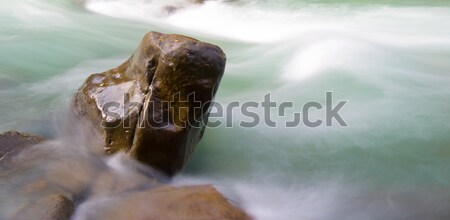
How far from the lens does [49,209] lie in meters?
3.57

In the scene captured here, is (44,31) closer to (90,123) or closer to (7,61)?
(7,61)

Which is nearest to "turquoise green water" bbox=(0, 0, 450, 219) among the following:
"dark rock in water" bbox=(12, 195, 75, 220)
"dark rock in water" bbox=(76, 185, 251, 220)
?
"dark rock in water" bbox=(76, 185, 251, 220)

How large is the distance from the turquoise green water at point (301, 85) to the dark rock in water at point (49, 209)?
3.49ft

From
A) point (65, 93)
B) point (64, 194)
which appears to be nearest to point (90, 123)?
point (64, 194)

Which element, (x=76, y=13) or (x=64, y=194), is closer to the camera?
(x=64, y=194)

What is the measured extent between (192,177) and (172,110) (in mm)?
704

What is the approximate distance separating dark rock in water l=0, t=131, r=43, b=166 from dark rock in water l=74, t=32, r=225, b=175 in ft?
2.23

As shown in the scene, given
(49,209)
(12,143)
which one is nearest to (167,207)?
(49,209)

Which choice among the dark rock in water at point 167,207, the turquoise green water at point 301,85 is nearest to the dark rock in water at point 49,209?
the dark rock in water at point 167,207

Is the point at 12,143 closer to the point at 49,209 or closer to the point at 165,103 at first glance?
the point at 49,209

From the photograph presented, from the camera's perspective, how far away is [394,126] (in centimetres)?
576

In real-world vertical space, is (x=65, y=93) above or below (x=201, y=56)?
below

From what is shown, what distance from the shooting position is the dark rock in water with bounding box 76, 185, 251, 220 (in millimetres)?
3734

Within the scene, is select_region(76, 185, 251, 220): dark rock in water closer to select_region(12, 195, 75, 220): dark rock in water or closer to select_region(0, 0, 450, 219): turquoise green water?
select_region(12, 195, 75, 220): dark rock in water
